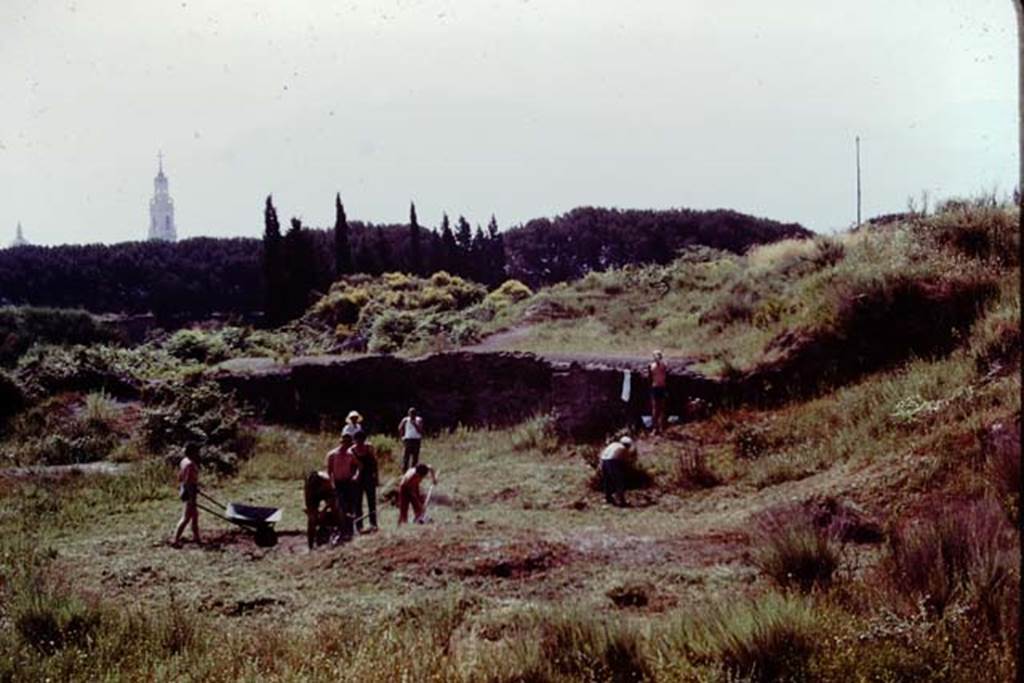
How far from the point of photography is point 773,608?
247 inches

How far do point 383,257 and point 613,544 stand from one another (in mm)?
59845

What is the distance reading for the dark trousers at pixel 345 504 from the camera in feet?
45.9

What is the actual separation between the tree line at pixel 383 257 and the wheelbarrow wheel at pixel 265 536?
53785 millimetres

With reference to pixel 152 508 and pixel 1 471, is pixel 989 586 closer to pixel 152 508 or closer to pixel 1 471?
pixel 152 508

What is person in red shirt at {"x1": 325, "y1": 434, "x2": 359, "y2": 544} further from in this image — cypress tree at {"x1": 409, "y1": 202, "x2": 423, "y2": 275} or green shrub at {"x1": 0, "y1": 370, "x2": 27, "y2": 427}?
cypress tree at {"x1": 409, "y1": 202, "x2": 423, "y2": 275}

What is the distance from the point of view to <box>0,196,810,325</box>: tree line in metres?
75.2

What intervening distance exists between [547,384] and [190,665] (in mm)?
18147

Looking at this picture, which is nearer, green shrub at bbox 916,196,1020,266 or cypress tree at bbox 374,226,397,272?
green shrub at bbox 916,196,1020,266

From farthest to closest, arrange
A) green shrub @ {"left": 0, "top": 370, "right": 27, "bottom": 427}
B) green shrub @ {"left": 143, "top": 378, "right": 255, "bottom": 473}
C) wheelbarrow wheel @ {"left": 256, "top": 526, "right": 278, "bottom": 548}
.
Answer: green shrub @ {"left": 0, "top": 370, "right": 27, "bottom": 427}
green shrub @ {"left": 143, "top": 378, "right": 255, "bottom": 473}
wheelbarrow wheel @ {"left": 256, "top": 526, "right": 278, "bottom": 548}

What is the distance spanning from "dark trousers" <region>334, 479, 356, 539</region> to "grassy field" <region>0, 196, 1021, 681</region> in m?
0.59

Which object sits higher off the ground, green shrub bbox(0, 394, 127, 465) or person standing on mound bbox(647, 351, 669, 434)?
person standing on mound bbox(647, 351, 669, 434)

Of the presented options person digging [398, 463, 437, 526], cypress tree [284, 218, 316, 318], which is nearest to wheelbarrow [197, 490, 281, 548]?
person digging [398, 463, 437, 526]

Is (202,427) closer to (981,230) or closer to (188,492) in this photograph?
(188,492)

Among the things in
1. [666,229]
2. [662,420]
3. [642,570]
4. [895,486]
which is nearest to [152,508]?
[662,420]
